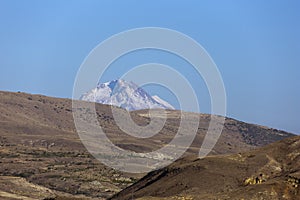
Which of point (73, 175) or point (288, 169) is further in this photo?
point (73, 175)


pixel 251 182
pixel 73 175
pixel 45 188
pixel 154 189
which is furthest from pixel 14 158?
pixel 251 182

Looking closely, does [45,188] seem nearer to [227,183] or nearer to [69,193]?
[69,193]

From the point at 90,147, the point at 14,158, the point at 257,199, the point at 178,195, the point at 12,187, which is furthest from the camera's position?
the point at 90,147

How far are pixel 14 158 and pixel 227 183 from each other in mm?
109247

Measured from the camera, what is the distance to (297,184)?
6525cm

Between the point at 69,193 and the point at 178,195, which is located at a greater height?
the point at 69,193

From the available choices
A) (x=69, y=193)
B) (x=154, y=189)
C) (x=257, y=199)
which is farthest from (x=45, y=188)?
(x=257, y=199)

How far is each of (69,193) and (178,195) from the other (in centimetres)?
6586

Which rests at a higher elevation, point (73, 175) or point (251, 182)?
point (73, 175)

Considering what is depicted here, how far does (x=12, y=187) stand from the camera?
133 m

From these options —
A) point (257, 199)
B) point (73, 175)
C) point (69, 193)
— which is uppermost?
point (73, 175)

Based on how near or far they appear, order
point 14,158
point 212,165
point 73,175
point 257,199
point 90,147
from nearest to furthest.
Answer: point 257,199, point 212,165, point 73,175, point 14,158, point 90,147

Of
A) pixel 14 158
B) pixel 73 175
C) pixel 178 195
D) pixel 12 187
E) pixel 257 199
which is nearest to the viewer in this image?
pixel 257 199

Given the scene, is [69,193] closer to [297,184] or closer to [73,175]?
[73,175]
